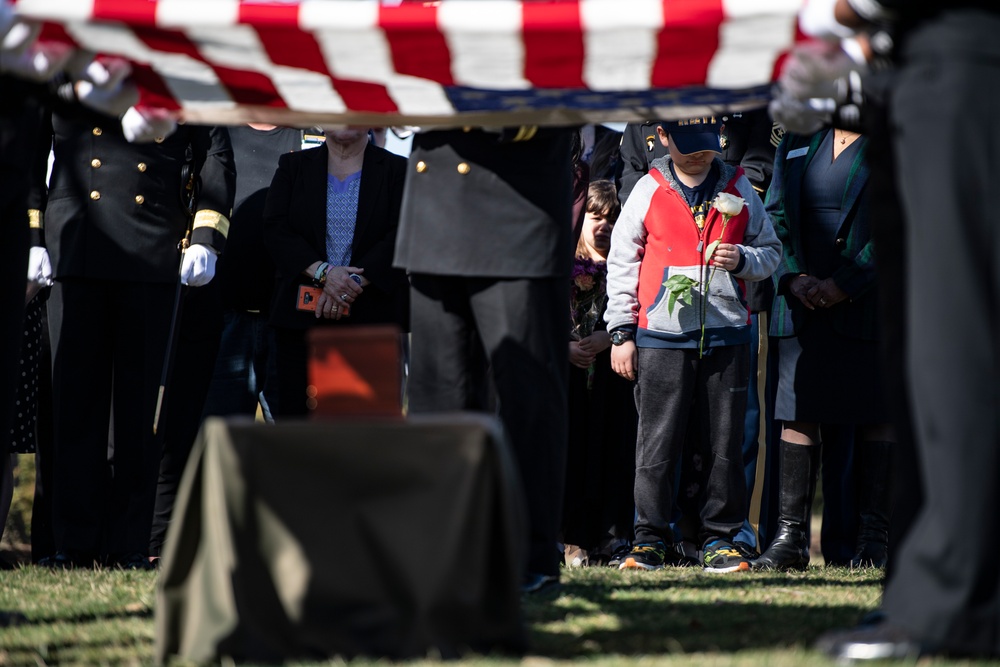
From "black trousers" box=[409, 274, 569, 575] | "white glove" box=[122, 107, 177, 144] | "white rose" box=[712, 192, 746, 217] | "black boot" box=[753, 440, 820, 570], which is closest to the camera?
"white glove" box=[122, 107, 177, 144]

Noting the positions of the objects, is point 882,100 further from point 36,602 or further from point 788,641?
point 36,602

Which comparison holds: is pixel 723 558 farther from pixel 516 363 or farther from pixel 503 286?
pixel 503 286

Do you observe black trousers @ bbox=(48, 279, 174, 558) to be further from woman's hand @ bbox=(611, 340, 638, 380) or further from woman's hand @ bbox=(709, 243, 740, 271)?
woman's hand @ bbox=(709, 243, 740, 271)

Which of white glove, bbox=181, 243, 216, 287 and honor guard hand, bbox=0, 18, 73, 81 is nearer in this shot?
honor guard hand, bbox=0, 18, 73, 81

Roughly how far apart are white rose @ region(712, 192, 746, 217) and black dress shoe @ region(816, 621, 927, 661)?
3285mm

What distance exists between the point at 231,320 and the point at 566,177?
2.84m

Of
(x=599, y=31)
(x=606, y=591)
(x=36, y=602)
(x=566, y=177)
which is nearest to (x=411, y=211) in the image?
(x=566, y=177)

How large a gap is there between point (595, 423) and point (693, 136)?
1555 mm

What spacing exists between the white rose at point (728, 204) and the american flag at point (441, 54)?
1659mm

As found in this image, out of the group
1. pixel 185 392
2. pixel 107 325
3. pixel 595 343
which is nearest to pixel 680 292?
pixel 595 343

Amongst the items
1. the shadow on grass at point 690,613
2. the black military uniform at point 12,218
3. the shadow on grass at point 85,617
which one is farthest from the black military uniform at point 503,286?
the black military uniform at point 12,218

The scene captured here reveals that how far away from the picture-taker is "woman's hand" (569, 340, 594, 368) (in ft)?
21.6

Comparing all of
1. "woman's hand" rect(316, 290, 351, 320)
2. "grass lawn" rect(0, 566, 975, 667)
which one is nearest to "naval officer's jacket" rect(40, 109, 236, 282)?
"woman's hand" rect(316, 290, 351, 320)

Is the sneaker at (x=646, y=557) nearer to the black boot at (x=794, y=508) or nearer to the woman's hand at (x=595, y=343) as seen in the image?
the black boot at (x=794, y=508)
